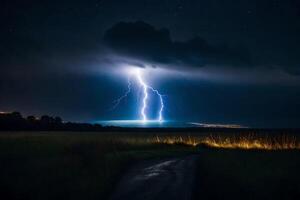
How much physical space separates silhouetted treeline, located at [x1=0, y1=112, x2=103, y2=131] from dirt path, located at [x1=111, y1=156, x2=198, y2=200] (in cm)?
8207

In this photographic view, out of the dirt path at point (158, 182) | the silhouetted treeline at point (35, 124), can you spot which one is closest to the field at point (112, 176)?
the dirt path at point (158, 182)

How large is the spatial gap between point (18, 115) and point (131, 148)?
8896 cm

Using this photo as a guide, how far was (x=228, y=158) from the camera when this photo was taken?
21859 mm

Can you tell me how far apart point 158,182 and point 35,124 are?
89.6 meters

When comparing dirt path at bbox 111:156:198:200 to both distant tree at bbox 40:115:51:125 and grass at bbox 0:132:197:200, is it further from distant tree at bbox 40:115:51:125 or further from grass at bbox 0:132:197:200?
distant tree at bbox 40:115:51:125

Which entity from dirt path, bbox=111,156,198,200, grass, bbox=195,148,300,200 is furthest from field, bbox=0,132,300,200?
dirt path, bbox=111,156,198,200

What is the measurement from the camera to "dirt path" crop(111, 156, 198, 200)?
12.2m

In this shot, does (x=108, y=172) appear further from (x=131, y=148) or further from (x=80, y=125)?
(x=80, y=125)

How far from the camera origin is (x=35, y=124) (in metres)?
98.9

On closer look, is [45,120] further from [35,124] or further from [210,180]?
[210,180]

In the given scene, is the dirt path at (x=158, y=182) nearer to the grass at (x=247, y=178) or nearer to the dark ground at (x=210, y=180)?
the dark ground at (x=210, y=180)

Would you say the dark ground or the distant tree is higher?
the distant tree

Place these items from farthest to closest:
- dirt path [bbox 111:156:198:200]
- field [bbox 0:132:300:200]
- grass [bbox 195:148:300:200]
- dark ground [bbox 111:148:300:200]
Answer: grass [bbox 195:148:300:200], field [bbox 0:132:300:200], dark ground [bbox 111:148:300:200], dirt path [bbox 111:156:198:200]

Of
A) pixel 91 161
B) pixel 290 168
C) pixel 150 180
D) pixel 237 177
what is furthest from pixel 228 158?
pixel 150 180
